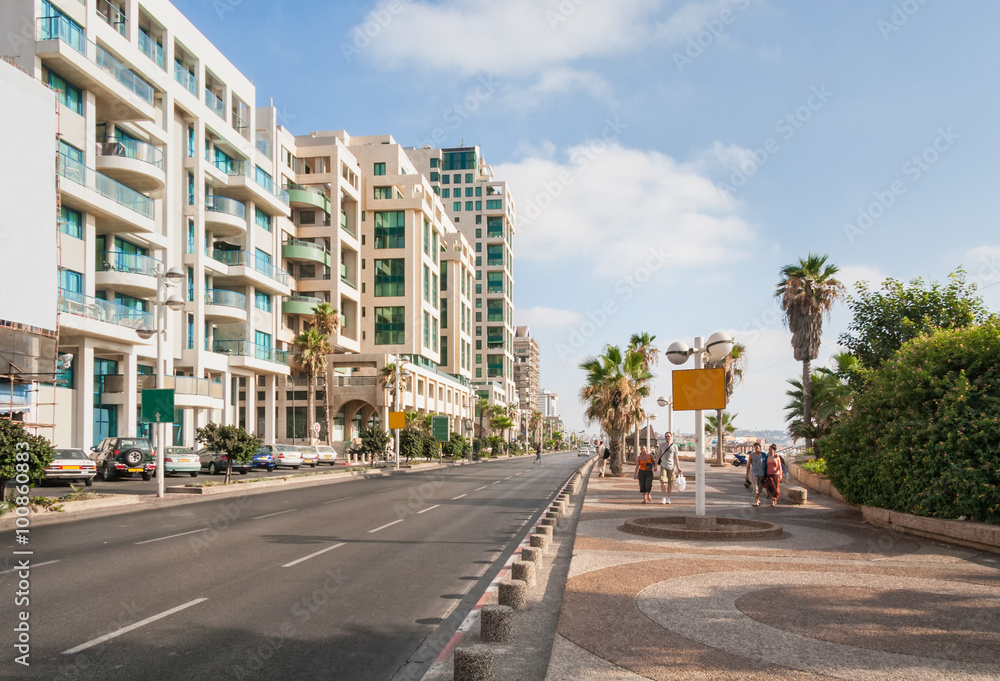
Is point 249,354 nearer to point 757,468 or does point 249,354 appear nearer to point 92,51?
point 92,51

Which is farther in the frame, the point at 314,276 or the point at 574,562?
the point at 314,276

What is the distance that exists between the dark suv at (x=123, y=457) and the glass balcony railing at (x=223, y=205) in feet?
58.4

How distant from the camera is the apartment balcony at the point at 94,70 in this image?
30.8 metres

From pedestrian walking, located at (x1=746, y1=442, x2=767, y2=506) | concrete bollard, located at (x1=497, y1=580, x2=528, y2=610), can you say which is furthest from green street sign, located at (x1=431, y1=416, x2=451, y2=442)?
concrete bollard, located at (x1=497, y1=580, x2=528, y2=610)

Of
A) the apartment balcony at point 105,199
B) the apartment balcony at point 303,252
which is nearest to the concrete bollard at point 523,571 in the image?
the apartment balcony at point 105,199

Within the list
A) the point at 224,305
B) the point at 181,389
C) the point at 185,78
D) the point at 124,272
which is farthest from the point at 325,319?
the point at 124,272

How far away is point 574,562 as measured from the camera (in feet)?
33.0

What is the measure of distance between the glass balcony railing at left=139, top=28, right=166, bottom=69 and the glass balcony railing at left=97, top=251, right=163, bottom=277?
10494 millimetres

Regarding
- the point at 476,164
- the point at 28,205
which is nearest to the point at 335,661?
the point at 28,205

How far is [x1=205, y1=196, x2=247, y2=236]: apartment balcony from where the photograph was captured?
1751 inches

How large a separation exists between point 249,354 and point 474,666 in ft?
146

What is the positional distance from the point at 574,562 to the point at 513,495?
15.0m

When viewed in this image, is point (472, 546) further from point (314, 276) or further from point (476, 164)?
point (476, 164)

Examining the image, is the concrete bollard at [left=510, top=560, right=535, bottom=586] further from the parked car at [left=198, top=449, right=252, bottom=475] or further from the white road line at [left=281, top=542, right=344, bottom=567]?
the parked car at [left=198, top=449, right=252, bottom=475]
